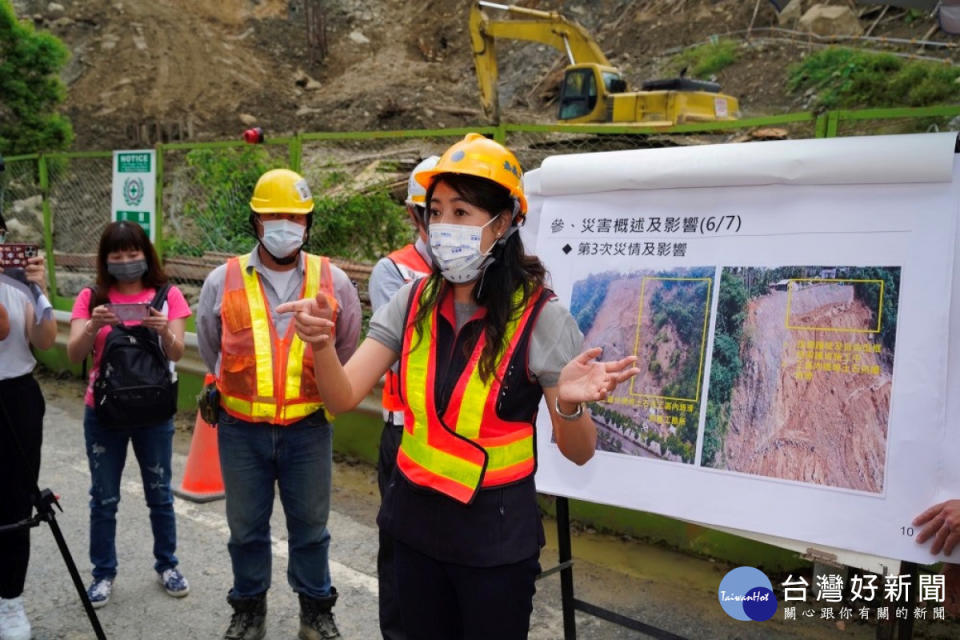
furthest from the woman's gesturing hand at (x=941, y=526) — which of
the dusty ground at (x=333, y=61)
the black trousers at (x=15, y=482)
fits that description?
Result: the dusty ground at (x=333, y=61)

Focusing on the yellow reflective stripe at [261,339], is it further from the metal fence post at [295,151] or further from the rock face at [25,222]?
the rock face at [25,222]

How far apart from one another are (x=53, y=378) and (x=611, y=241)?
307 inches

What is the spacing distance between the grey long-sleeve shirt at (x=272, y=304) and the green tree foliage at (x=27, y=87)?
17.5 m

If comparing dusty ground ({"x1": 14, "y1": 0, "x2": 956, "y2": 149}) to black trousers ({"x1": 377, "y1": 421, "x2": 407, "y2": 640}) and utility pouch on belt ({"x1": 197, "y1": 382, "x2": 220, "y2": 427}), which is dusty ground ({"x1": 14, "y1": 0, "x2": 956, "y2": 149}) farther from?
black trousers ({"x1": 377, "y1": 421, "x2": 407, "y2": 640})

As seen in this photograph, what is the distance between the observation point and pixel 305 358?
3.74 m

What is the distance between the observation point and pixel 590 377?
222cm

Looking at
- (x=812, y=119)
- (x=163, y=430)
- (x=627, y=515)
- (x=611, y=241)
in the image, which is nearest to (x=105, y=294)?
(x=163, y=430)

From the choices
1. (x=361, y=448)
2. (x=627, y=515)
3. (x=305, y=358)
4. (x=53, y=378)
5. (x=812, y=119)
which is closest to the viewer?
(x=305, y=358)

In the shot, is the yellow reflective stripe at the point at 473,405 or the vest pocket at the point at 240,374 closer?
the yellow reflective stripe at the point at 473,405

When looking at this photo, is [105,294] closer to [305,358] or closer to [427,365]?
[305,358]

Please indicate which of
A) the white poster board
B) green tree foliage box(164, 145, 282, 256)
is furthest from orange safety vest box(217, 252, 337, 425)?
green tree foliage box(164, 145, 282, 256)

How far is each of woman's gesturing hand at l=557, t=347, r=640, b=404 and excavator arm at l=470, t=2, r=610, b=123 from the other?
13.5 m

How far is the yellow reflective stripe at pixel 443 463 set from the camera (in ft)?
7.80

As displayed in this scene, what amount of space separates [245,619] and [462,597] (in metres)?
1.83
